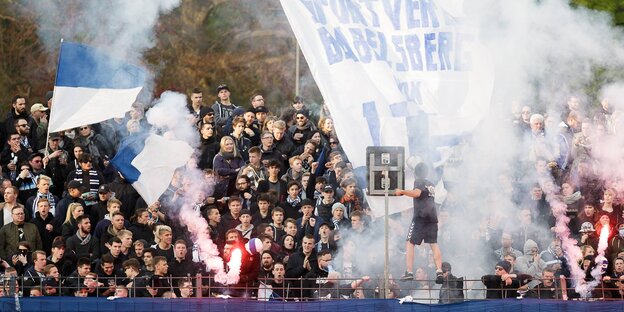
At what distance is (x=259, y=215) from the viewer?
1052 inches

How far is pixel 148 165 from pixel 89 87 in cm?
139

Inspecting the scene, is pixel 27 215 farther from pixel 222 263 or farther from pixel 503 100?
pixel 503 100

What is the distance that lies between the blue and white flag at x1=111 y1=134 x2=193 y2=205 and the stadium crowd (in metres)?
0.20

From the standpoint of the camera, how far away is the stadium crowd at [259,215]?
81.8 ft

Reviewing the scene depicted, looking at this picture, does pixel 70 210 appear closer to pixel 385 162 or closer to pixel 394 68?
pixel 385 162

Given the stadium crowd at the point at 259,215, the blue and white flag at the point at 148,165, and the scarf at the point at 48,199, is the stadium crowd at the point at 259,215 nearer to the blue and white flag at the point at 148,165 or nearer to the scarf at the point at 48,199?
the scarf at the point at 48,199

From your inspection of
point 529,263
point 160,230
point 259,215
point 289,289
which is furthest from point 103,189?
point 529,263

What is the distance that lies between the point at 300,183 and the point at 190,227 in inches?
78.2

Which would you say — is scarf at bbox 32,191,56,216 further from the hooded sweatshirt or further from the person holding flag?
the hooded sweatshirt

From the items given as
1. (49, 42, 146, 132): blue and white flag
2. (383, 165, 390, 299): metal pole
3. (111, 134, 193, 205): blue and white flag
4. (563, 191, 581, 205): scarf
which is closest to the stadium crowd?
(563, 191, 581, 205): scarf

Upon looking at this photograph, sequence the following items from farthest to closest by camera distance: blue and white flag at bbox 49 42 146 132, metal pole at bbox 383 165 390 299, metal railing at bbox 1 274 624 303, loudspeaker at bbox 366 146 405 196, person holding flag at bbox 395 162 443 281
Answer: blue and white flag at bbox 49 42 146 132 < person holding flag at bbox 395 162 443 281 < loudspeaker at bbox 366 146 405 196 < metal railing at bbox 1 274 624 303 < metal pole at bbox 383 165 390 299

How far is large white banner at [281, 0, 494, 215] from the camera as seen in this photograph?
25.5 meters

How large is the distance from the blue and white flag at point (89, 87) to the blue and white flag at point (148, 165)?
599 millimetres

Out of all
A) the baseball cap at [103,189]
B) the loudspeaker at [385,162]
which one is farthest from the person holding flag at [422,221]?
the baseball cap at [103,189]
